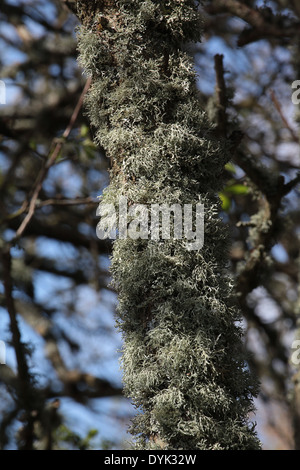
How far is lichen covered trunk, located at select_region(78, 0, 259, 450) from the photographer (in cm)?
115

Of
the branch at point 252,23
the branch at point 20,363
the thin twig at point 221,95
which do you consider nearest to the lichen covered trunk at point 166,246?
the branch at point 20,363

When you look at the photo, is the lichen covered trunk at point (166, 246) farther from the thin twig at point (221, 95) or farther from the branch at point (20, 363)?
the thin twig at point (221, 95)

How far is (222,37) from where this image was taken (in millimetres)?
4945

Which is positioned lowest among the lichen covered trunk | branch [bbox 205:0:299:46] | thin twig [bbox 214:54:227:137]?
the lichen covered trunk

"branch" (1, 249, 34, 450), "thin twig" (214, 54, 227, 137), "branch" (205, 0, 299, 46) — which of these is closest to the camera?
"branch" (1, 249, 34, 450)

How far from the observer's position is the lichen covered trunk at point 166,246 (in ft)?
3.77

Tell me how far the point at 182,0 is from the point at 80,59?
32 cm

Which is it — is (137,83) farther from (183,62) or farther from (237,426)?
(237,426)

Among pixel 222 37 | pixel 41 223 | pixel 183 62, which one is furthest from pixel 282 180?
pixel 222 37

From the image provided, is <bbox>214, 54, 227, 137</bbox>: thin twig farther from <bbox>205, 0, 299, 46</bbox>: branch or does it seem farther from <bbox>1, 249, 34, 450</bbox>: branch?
<bbox>1, 249, 34, 450</bbox>: branch

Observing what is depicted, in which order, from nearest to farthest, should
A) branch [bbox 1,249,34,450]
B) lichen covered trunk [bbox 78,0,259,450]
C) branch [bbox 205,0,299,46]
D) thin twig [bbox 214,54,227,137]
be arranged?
lichen covered trunk [bbox 78,0,259,450]
branch [bbox 1,249,34,450]
thin twig [bbox 214,54,227,137]
branch [bbox 205,0,299,46]

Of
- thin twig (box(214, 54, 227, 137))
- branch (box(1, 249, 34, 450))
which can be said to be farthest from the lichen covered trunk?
thin twig (box(214, 54, 227, 137))

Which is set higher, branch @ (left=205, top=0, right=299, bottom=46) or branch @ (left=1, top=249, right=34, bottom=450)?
branch @ (left=205, top=0, right=299, bottom=46)
